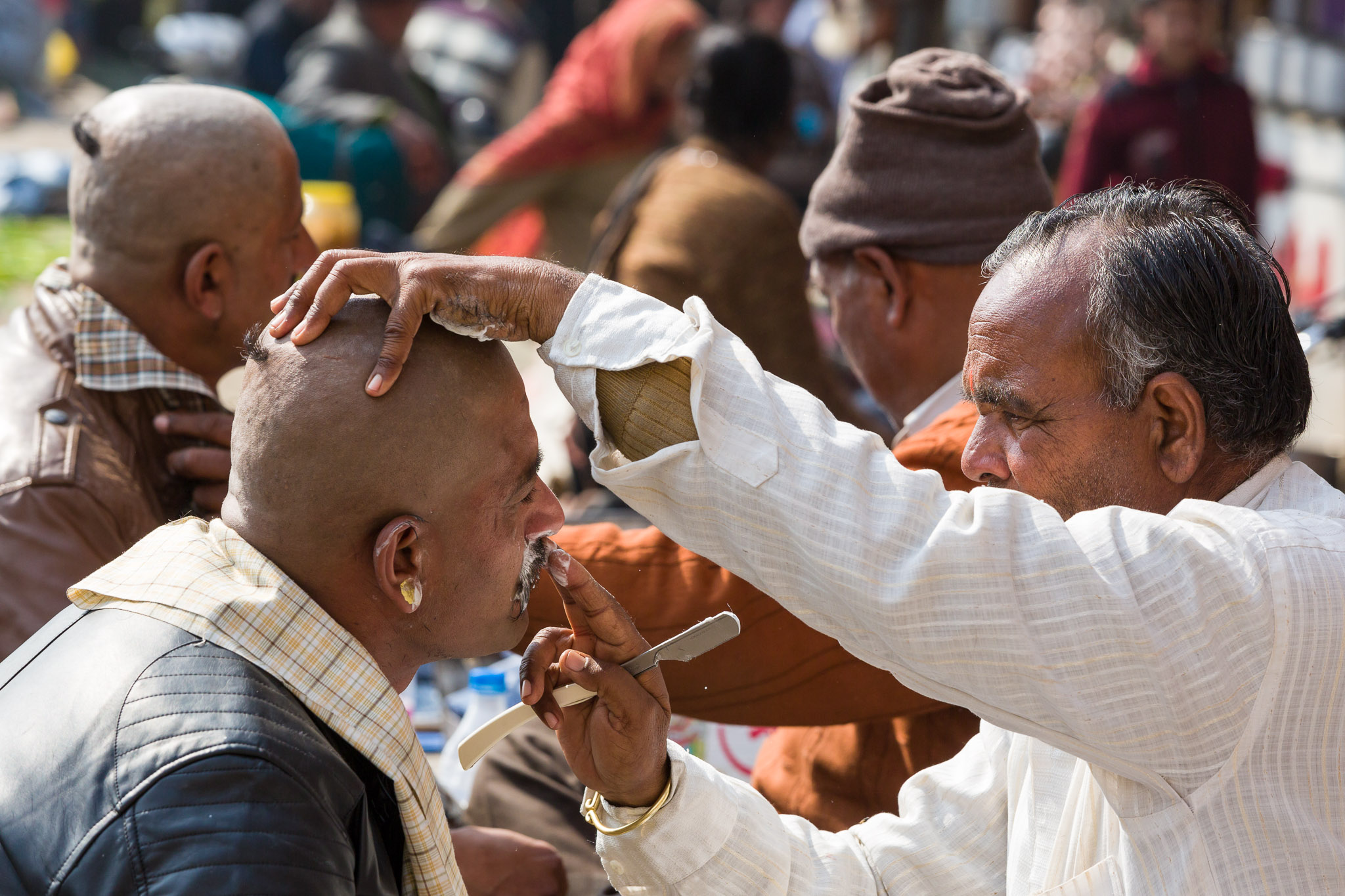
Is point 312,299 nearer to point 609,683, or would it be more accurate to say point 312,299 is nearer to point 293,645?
point 293,645

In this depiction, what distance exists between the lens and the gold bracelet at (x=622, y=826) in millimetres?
1959

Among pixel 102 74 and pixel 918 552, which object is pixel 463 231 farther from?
pixel 102 74

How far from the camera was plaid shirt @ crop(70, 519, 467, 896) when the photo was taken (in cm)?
165

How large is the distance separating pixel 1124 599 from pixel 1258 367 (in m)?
0.41

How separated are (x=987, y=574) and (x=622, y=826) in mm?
766

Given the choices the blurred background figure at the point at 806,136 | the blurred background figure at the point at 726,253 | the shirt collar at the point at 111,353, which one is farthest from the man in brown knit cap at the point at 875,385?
the blurred background figure at the point at 806,136

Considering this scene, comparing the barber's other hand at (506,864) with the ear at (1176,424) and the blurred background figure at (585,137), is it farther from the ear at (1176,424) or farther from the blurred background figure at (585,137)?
the blurred background figure at (585,137)

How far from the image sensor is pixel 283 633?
169cm

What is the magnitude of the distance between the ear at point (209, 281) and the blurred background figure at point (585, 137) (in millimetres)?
4181

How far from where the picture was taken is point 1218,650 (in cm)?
150

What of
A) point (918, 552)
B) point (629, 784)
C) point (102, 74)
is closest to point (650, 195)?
point (629, 784)

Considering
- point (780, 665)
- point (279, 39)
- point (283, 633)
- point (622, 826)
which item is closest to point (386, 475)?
point (283, 633)

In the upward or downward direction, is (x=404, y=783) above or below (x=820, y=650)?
above

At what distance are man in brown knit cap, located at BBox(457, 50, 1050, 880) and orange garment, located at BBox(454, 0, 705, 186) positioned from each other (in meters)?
3.89
